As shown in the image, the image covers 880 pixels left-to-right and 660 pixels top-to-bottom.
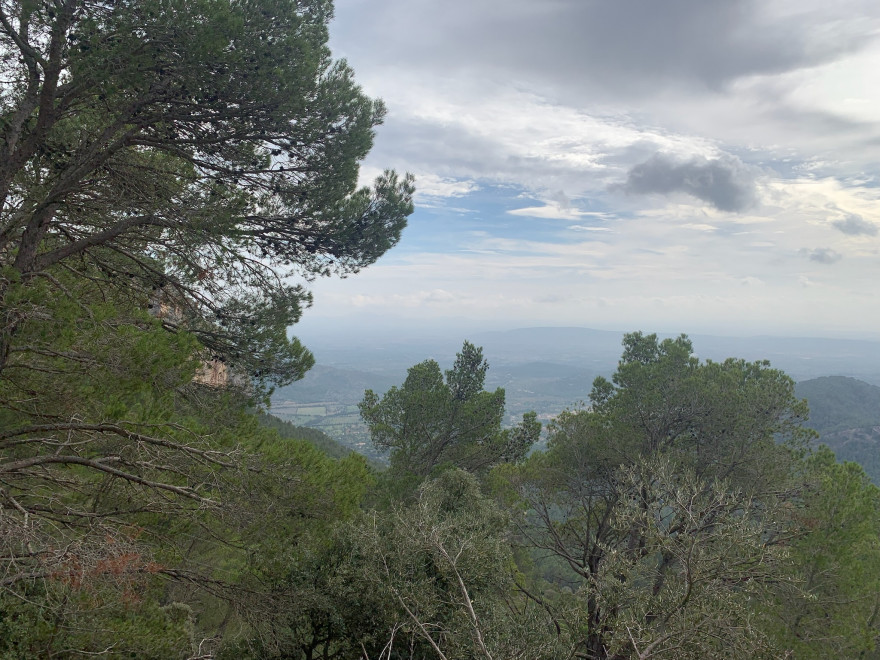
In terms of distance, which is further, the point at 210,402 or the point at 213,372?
the point at 213,372

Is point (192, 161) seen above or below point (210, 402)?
above

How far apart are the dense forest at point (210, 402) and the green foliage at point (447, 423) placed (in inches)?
253

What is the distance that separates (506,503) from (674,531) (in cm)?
614

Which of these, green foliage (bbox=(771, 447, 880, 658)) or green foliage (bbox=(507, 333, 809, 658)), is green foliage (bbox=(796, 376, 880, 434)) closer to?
green foliage (bbox=(771, 447, 880, 658))

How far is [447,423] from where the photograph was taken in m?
15.1

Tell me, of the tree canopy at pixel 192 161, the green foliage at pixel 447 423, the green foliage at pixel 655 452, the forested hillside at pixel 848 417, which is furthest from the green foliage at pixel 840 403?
the tree canopy at pixel 192 161

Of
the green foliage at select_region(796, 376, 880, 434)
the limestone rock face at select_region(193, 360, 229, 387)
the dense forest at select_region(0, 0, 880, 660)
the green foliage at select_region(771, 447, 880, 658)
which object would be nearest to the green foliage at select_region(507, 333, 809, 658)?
the green foliage at select_region(771, 447, 880, 658)

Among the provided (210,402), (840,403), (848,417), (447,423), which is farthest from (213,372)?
(840,403)

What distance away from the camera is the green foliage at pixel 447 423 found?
14.6 metres

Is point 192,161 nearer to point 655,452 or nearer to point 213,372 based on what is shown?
point 213,372

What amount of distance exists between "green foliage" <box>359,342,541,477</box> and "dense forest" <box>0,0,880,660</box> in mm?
6425

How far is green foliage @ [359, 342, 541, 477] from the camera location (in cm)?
1457

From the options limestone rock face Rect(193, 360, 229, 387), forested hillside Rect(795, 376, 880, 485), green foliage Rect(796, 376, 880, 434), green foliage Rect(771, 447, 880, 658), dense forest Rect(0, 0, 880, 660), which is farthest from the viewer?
green foliage Rect(796, 376, 880, 434)

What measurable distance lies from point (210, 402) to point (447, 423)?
9.71m
